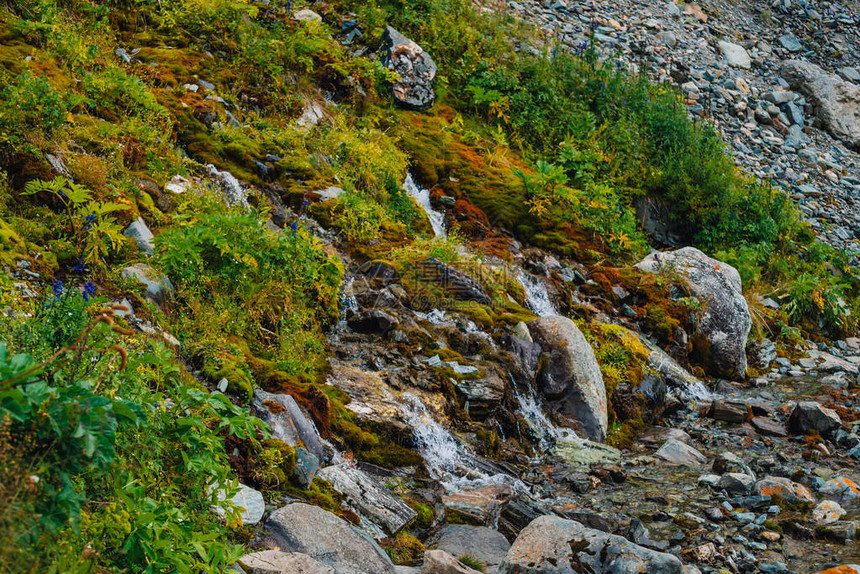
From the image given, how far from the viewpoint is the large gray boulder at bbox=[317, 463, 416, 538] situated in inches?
179

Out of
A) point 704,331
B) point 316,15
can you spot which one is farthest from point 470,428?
point 316,15

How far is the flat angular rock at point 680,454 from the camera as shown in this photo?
289 inches

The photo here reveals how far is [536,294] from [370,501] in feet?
18.4

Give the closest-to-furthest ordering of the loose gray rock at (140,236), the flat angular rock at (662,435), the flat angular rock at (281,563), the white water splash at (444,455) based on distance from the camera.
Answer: the flat angular rock at (281,563) → the loose gray rock at (140,236) → the white water splash at (444,455) → the flat angular rock at (662,435)

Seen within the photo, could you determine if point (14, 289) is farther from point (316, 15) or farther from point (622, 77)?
point (622, 77)

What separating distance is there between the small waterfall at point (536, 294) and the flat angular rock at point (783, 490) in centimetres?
378

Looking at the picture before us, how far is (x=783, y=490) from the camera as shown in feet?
20.1

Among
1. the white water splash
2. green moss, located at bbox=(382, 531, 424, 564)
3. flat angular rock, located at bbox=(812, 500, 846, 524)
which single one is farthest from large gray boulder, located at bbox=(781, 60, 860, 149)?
green moss, located at bbox=(382, 531, 424, 564)

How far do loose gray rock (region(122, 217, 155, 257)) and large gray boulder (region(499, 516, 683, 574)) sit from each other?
389cm

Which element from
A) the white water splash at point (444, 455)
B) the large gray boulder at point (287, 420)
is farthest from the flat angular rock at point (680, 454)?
the large gray boulder at point (287, 420)

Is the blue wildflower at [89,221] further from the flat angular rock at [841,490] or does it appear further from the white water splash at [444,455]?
the flat angular rock at [841,490]

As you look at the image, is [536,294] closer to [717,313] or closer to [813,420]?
[717,313]

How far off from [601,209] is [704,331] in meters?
2.83

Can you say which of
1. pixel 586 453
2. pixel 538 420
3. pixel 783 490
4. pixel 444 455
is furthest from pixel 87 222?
pixel 783 490
